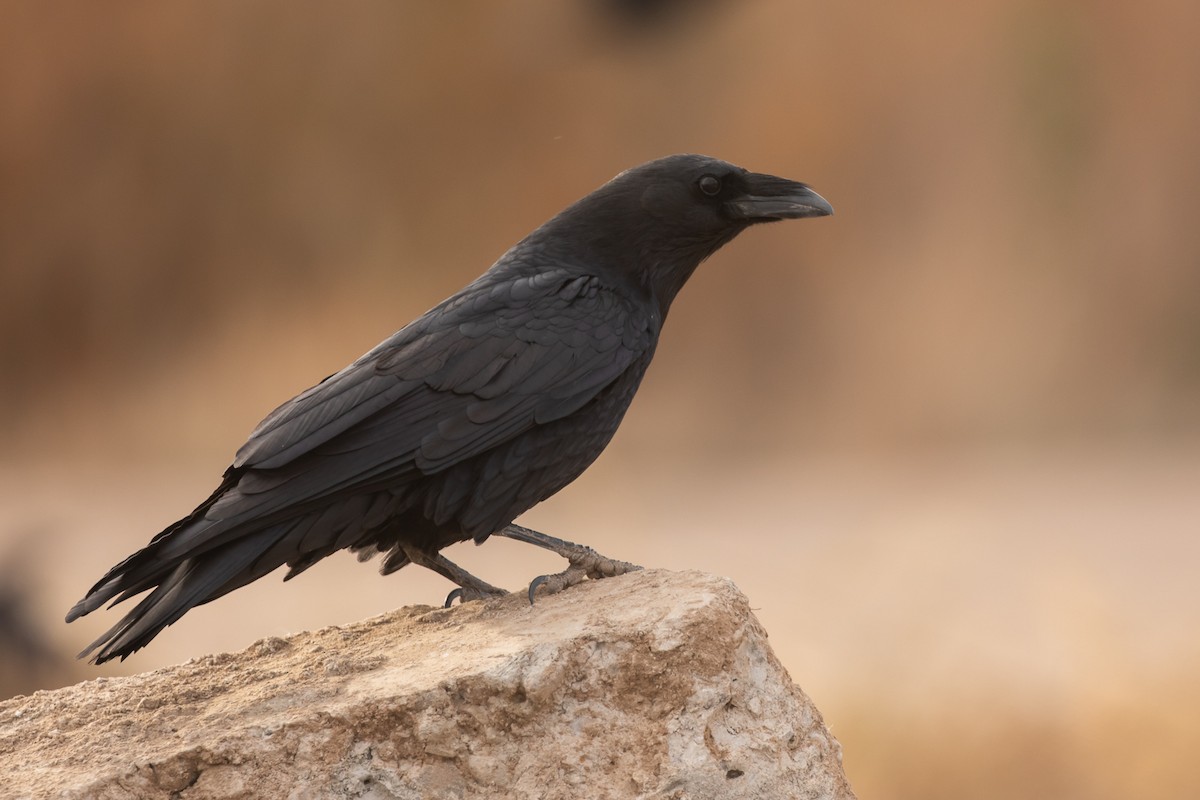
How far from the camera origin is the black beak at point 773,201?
13.6 ft

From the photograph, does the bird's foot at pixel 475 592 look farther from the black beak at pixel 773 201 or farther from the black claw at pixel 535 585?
the black beak at pixel 773 201

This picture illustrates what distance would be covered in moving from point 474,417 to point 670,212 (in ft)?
3.28

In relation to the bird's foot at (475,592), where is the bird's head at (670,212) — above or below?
above

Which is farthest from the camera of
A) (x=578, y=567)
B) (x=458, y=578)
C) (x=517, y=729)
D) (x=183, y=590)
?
(x=458, y=578)

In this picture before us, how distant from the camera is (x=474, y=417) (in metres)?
3.70

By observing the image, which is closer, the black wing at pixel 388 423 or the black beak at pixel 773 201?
the black wing at pixel 388 423

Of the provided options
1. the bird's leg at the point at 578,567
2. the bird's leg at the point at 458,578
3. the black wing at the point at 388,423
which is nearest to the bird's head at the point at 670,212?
the black wing at the point at 388,423

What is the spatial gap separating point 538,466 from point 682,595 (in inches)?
28.4

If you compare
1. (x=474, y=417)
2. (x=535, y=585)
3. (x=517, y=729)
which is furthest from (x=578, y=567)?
(x=517, y=729)

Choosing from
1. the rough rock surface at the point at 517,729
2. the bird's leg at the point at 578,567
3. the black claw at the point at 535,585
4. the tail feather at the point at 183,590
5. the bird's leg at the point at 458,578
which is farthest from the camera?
the bird's leg at the point at 458,578

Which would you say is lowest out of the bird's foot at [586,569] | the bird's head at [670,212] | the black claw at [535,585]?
the black claw at [535,585]

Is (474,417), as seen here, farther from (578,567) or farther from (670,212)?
(670,212)

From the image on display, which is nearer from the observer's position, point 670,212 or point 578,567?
point 578,567

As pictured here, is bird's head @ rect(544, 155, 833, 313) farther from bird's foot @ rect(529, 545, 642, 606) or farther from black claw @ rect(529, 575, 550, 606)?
black claw @ rect(529, 575, 550, 606)
